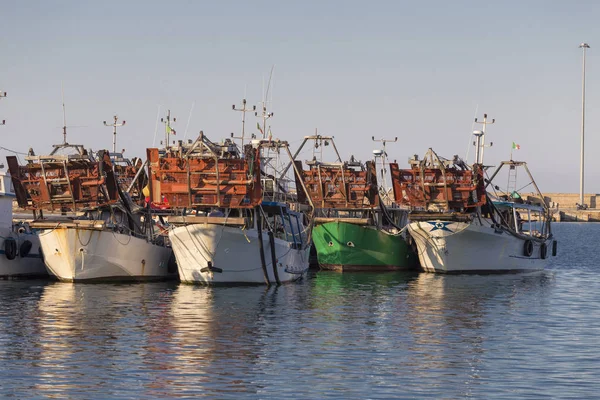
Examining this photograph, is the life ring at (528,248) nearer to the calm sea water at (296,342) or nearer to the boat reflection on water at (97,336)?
Answer: the calm sea water at (296,342)

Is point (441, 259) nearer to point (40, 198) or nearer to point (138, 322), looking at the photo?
point (40, 198)

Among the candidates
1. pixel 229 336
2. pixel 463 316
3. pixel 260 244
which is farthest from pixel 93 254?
pixel 463 316

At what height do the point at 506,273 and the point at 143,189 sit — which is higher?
the point at 143,189

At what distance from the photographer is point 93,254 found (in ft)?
157

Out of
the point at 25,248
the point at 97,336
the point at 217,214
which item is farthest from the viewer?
the point at 25,248

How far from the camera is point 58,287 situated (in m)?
47.8

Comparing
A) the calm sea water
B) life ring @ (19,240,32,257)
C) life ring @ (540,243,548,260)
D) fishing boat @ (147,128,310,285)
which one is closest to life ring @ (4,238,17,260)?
life ring @ (19,240,32,257)

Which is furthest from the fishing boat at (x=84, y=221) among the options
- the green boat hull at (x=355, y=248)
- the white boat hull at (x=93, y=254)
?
the green boat hull at (x=355, y=248)

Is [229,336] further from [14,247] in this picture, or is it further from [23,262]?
[23,262]

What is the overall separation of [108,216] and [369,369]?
2747cm

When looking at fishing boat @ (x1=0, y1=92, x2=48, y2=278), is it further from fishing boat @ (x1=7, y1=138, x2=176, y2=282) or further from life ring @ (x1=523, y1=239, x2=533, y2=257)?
life ring @ (x1=523, y1=239, x2=533, y2=257)

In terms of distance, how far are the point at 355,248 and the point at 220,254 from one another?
1504cm

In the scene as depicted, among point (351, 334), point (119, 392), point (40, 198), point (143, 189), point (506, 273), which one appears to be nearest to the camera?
point (119, 392)

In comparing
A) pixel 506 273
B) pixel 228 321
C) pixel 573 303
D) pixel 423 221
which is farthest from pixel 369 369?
pixel 506 273
